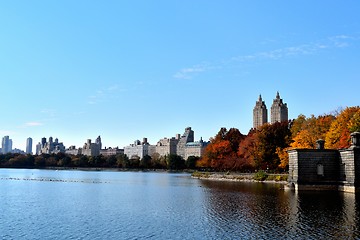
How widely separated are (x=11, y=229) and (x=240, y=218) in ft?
51.9

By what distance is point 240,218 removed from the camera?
102ft

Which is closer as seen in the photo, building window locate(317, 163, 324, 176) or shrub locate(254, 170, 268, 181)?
building window locate(317, 163, 324, 176)

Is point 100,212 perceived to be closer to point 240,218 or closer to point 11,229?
point 11,229

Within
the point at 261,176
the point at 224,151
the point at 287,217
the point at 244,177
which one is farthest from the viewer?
the point at 224,151

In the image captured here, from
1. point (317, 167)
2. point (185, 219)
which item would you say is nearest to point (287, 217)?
point (185, 219)

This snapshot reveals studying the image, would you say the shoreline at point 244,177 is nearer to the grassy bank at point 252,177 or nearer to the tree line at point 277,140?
the grassy bank at point 252,177

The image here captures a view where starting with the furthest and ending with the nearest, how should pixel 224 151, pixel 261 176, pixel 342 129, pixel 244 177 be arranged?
pixel 224 151
pixel 244 177
pixel 261 176
pixel 342 129

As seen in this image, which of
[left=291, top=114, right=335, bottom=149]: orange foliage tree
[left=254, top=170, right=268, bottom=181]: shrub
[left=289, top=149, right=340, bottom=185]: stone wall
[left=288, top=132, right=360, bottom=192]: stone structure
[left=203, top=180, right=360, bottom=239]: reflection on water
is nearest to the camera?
[left=203, top=180, right=360, bottom=239]: reflection on water

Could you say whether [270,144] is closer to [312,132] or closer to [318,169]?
[312,132]

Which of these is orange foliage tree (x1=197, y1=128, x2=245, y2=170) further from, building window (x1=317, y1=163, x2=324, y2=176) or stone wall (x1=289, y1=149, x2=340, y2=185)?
building window (x1=317, y1=163, x2=324, y2=176)

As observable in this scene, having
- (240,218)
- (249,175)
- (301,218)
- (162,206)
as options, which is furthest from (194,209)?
(249,175)

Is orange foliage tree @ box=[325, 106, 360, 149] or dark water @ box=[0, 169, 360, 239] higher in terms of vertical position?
orange foliage tree @ box=[325, 106, 360, 149]

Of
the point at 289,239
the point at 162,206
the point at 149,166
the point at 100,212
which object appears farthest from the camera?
the point at 149,166

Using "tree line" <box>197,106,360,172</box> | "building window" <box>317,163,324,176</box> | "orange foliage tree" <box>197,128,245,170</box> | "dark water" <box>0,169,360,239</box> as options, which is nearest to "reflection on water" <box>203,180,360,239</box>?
"dark water" <box>0,169,360,239</box>
